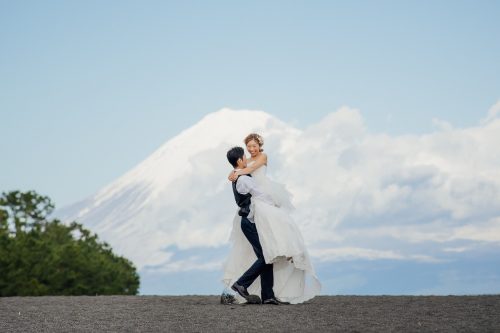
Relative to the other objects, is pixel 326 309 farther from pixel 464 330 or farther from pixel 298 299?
pixel 464 330

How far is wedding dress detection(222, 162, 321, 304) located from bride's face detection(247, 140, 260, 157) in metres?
0.31

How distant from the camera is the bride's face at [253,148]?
14.3 metres

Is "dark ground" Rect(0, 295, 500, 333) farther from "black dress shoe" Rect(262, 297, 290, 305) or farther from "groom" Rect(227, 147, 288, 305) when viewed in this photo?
"groom" Rect(227, 147, 288, 305)

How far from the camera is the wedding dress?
14469mm

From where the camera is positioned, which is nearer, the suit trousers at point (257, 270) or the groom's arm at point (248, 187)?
the groom's arm at point (248, 187)

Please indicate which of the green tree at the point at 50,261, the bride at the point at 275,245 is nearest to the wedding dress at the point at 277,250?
the bride at the point at 275,245

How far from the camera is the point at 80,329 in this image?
11719 mm

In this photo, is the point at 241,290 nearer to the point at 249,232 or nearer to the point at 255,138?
the point at 249,232

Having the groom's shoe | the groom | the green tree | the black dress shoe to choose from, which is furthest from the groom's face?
the green tree

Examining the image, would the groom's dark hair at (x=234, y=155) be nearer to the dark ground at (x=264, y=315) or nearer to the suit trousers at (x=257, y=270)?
the suit trousers at (x=257, y=270)

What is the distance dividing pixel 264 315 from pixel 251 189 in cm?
267

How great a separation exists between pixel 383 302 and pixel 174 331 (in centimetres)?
476

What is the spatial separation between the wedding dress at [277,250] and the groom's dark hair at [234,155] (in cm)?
39

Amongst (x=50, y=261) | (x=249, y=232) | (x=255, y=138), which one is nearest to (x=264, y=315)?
(x=249, y=232)
